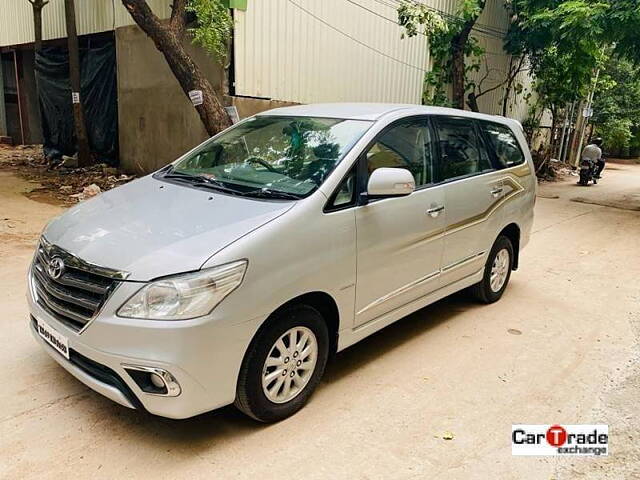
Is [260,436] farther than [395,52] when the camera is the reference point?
No

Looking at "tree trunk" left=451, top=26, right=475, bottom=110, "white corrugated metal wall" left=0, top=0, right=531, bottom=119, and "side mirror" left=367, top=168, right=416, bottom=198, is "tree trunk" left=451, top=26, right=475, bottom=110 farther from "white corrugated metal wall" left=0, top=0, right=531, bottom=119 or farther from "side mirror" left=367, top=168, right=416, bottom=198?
"side mirror" left=367, top=168, right=416, bottom=198

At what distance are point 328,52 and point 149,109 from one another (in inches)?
147

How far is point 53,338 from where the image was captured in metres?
2.74

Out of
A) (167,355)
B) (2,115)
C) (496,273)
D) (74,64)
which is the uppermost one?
(74,64)

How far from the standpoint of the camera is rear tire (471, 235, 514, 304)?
15.5 feet

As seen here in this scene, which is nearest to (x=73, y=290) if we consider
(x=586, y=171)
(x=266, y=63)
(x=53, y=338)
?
(x=53, y=338)

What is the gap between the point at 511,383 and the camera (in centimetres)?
347

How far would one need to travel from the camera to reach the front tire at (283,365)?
264 cm

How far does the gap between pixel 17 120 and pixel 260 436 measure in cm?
1770

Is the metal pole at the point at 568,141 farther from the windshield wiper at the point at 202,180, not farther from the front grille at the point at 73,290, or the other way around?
the front grille at the point at 73,290

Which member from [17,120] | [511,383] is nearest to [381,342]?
[511,383]

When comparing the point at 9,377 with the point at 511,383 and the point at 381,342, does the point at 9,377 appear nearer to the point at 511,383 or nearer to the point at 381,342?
the point at 381,342

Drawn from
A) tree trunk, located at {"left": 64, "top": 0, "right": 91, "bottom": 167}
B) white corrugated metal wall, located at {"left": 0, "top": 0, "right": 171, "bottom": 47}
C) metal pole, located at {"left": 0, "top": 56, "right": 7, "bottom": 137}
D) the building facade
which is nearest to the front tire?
the building facade

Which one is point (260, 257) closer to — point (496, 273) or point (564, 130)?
point (496, 273)
